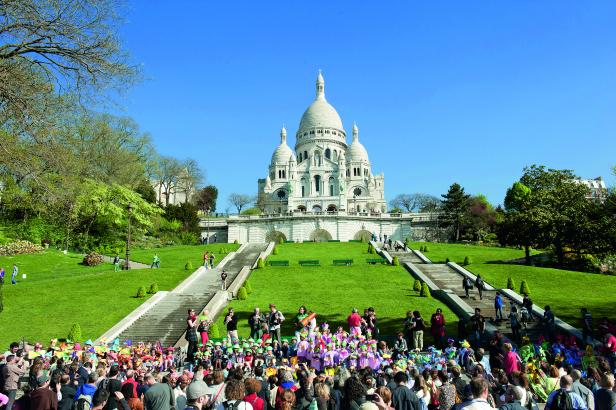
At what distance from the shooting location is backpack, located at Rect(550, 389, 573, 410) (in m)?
6.81

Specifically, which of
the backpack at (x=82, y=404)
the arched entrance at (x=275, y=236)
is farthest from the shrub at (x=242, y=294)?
the arched entrance at (x=275, y=236)

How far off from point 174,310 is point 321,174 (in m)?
80.7

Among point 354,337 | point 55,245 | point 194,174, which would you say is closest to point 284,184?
point 194,174

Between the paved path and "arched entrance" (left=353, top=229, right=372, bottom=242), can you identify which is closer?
the paved path

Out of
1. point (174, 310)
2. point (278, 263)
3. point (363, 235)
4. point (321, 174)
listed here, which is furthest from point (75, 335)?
point (321, 174)

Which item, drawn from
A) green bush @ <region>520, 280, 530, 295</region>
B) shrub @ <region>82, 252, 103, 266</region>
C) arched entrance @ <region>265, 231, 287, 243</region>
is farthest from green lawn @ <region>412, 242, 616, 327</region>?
arched entrance @ <region>265, 231, 287, 243</region>

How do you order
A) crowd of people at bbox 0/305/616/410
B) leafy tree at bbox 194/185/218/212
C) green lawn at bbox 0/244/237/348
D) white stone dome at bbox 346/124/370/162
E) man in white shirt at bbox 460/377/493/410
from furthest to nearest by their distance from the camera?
white stone dome at bbox 346/124/370/162, leafy tree at bbox 194/185/218/212, green lawn at bbox 0/244/237/348, crowd of people at bbox 0/305/616/410, man in white shirt at bbox 460/377/493/410

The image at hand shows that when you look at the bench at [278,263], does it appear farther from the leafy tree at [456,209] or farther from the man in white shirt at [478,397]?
the leafy tree at [456,209]

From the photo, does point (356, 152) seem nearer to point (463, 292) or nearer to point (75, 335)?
point (463, 292)

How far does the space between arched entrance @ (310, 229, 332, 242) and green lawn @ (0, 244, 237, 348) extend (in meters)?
26.8

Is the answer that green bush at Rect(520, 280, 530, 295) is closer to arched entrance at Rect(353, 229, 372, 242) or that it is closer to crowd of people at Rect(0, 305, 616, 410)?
crowd of people at Rect(0, 305, 616, 410)

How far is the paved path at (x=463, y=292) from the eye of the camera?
798 inches

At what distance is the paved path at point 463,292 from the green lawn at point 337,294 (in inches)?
63.1

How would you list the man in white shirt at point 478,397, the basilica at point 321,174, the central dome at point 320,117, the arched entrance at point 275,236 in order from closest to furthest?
the man in white shirt at point 478,397, the arched entrance at point 275,236, the basilica at point 321,174, the central dome at point 320,117
